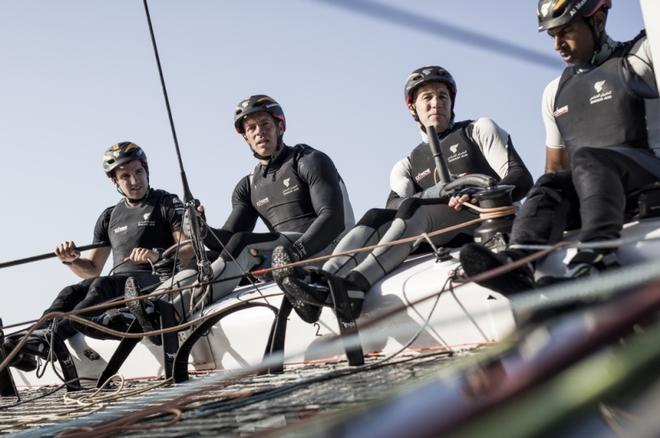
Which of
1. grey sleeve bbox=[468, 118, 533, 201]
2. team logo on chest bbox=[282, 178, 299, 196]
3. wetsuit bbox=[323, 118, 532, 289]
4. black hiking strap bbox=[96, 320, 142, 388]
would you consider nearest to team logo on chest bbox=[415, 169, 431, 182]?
wetsuit bbox=[323, 118, 532, 289]

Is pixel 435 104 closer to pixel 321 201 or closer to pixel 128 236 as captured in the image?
pixel 321 201

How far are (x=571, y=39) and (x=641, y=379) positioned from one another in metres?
3.28

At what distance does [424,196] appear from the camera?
4.48m

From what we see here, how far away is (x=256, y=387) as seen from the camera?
3.50 m

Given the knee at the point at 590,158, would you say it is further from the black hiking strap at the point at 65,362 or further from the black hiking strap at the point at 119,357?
the black hiking strap at the point at 65,362

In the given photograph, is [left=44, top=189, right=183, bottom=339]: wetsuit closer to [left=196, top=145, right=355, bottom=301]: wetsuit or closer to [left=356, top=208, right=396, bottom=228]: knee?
[left=196, top=145, right=355, bottom=301]: wetsuit

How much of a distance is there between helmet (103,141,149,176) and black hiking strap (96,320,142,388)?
1.68 meters

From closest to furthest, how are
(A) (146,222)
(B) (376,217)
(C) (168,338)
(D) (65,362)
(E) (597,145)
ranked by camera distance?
(E) (597,145), (B) (376,217), (C) (168,338), (D) (65,362), (A) (146,222)

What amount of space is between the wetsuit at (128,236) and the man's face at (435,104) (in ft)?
6.49

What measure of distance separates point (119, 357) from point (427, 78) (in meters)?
A: 2.34

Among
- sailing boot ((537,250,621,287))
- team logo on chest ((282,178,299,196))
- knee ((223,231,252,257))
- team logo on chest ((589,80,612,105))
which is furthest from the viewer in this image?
team logo on chest ((282,178,299,196))

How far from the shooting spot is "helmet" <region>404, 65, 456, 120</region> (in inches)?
195

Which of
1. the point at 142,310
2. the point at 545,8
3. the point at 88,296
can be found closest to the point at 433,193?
the point at 545,8

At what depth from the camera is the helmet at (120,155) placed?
6340mm
